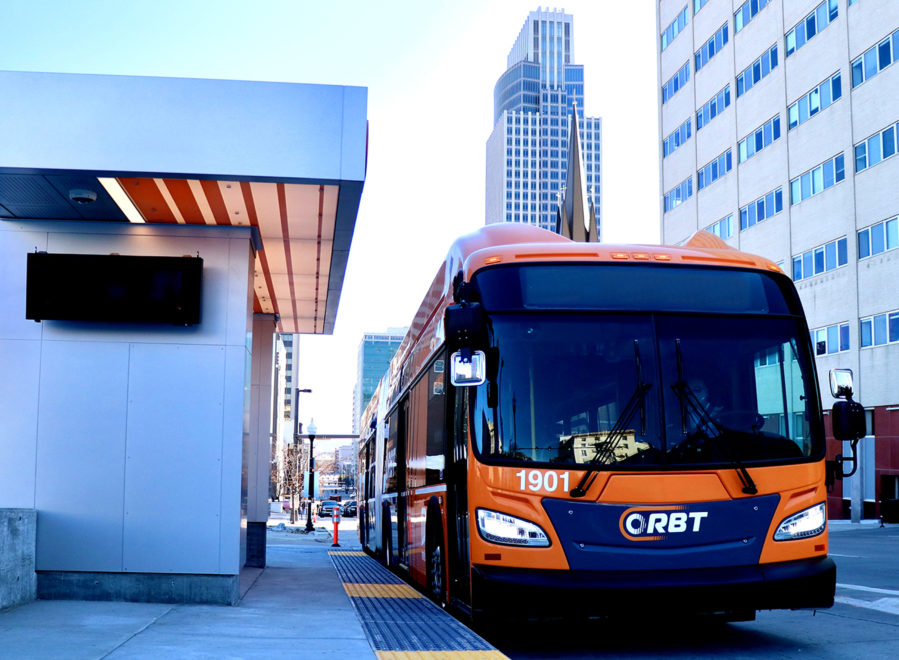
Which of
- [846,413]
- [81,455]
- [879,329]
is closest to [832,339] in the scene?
[879,329]

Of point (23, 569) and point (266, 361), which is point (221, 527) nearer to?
point (23, 569)

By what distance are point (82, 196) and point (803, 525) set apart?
7.41 metres

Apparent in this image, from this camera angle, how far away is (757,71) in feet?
171

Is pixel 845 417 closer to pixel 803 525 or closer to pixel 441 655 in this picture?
pixel 803 525

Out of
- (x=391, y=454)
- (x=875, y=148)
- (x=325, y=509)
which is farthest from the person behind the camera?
(x=325, y=509)

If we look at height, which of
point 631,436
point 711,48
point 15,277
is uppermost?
point 711,48

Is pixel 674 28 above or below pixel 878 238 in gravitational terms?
above

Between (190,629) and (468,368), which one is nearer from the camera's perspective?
(468,368)

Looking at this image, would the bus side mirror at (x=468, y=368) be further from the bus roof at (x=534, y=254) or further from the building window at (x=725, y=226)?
the building window at (x=725, y=226)

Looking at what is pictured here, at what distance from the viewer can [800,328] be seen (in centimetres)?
850

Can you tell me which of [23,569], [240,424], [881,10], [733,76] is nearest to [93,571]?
[23,569]

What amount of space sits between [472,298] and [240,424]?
381cm

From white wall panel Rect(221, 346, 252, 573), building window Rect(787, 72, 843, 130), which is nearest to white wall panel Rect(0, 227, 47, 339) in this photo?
white wall panel Rect(221, 346, 252, 573)

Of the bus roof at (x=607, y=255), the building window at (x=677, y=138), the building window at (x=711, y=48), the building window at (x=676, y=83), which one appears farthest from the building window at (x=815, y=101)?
the bus roof at (x=607, y=255)
